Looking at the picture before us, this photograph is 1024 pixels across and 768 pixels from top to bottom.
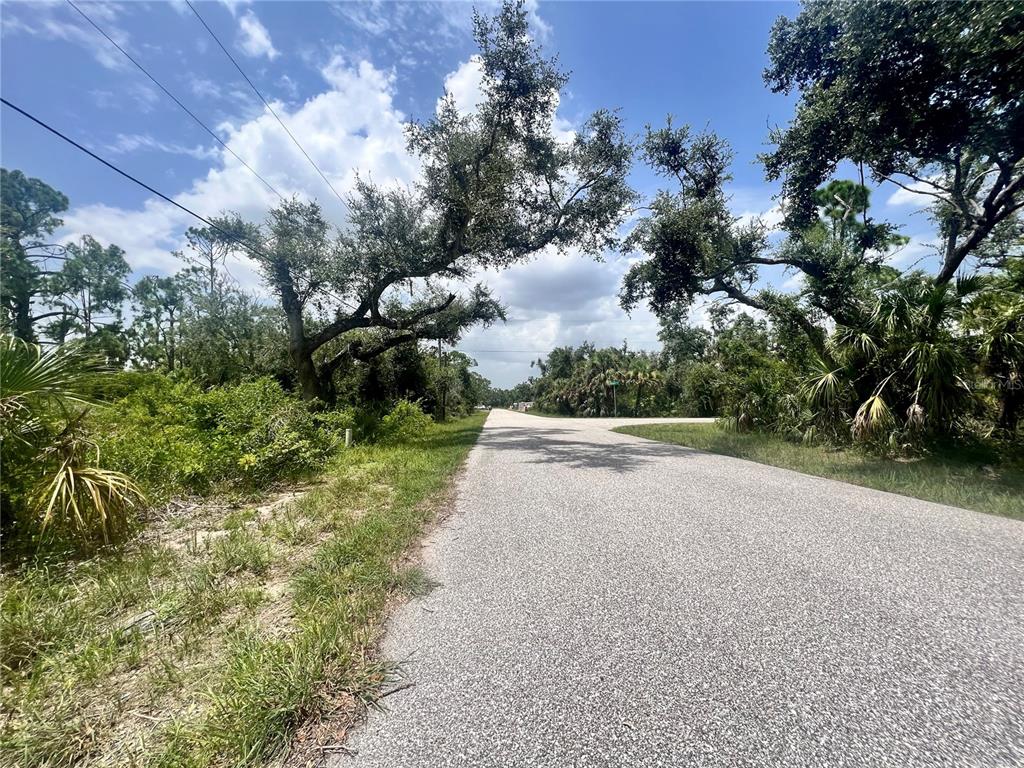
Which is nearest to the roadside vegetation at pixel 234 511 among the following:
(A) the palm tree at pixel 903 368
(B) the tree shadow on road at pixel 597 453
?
(B) the tree shadow on road at pixel 597 453

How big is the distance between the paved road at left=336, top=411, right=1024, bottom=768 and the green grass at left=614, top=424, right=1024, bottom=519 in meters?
0.90

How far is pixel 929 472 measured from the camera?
20.1ft

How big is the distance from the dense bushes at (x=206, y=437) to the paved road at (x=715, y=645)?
3621mm

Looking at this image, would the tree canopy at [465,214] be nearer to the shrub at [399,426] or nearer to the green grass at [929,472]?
the shrub at [399,426]

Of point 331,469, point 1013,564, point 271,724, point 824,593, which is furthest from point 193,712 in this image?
point 331,469

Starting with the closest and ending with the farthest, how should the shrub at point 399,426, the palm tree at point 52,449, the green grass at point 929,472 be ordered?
the palm tree at point 52,449
the green grass at point 929,472
the shrub at point 399,426

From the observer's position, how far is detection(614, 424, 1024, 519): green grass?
477cm

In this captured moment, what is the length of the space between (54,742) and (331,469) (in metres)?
5.80

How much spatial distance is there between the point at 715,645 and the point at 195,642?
106 inches

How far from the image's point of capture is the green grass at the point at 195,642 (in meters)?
1.54

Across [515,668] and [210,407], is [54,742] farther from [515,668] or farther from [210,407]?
[210,407]

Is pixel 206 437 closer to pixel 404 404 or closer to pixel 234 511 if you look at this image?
pixel 234 511

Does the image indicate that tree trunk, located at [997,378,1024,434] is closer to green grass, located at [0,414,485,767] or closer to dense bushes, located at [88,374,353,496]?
green grass, located at [0,414,485,767]

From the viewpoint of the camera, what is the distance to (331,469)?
23.4ft
